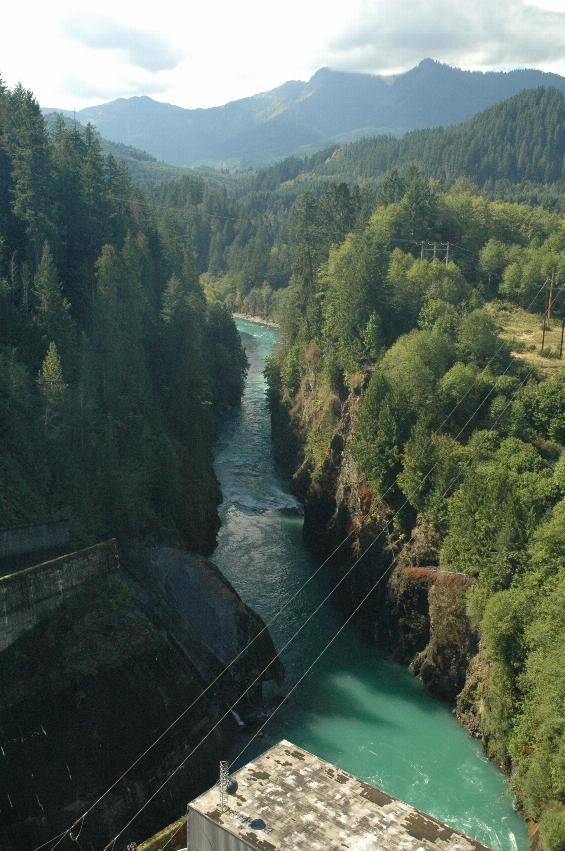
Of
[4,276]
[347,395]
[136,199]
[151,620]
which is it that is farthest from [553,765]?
[136,199]

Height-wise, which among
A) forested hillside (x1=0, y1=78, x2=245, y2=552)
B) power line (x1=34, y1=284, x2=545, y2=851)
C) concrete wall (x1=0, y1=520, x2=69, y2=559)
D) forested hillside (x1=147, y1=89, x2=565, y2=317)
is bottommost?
power line (x1=34, y1=284, x2=545, y2=851)

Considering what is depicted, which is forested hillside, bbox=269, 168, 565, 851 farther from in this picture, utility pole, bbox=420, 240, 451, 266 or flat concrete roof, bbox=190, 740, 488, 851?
flat concrete roof, bbox=190, 740, 488, 851

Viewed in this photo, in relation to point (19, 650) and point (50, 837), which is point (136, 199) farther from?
point (50, 837)

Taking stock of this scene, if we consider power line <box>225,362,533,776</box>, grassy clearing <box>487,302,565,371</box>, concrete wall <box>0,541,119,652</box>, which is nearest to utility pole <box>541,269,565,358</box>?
grassy clearing <box>487,302,565,371</box>

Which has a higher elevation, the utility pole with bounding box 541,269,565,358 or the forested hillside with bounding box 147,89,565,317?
the forested hillside with bounding box 147,89,565,317

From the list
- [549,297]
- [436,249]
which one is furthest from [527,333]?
[436,249]

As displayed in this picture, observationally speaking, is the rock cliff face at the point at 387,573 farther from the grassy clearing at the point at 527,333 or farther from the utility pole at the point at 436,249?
the utility pole at the point at 436,249

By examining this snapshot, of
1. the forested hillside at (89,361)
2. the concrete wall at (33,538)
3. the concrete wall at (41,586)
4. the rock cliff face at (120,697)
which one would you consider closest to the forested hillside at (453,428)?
the forested hillside at (89,361)
